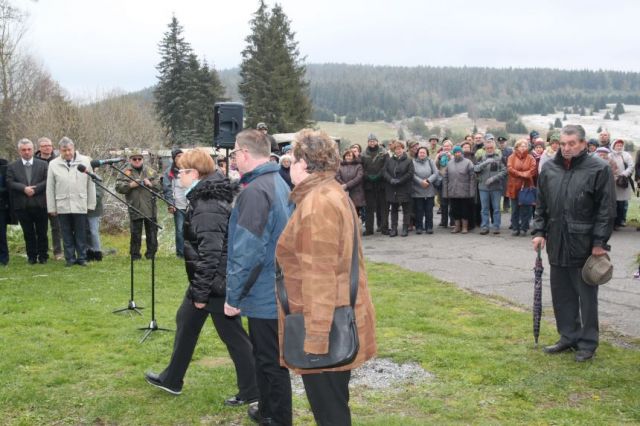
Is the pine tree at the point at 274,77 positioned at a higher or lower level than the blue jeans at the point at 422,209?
higher

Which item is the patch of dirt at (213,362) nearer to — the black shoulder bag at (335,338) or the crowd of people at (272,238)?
the crowd of people at (272,238)

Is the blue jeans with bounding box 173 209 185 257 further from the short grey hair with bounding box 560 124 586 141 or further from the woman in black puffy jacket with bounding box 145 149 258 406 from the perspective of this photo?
the short grey hair with bounding box 560 124 586 141

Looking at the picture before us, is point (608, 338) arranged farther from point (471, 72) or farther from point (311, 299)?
point (471, 72)

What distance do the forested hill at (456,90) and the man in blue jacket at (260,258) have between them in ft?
347

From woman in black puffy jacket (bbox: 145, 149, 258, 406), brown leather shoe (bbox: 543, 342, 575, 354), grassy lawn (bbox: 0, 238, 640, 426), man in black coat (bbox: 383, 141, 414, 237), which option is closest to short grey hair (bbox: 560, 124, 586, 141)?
brown leather shoe (bbox: 543, 342, 575, 354)

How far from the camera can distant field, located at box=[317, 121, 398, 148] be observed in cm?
8913

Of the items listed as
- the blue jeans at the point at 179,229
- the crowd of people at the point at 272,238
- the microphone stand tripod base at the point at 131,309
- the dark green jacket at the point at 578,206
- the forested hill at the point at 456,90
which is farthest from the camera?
the forested hill at the point at 456,90

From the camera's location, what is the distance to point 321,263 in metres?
3.47

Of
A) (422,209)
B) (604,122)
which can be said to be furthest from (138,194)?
(604,122)

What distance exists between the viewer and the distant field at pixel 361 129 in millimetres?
89131

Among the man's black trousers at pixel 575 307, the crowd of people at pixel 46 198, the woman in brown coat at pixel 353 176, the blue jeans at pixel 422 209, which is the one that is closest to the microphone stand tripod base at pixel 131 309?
the crowd of people at pixel 46 198

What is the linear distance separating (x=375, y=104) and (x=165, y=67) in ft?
241

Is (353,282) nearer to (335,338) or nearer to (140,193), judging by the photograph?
(335,338)

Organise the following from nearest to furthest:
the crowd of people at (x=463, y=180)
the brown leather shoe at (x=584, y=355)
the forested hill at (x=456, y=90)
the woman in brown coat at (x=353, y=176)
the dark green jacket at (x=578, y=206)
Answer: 1. the dark green jacket at (x=578, y=206)
2. the brown leather shoe at (x=584, y=355)
3. the crowd of people at (x=463, y=180)
4. the woman in brown coat at (x=353, y=176)
5. the forested hill at (x=456, y=90)
